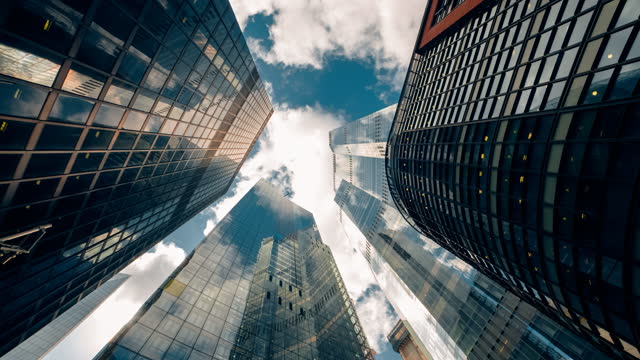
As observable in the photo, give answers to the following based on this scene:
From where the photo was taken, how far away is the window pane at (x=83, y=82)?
10953 millimetres

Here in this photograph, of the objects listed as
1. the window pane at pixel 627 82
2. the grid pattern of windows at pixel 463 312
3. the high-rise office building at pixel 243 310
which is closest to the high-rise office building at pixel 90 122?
the high-rise office building at pixel 243 310

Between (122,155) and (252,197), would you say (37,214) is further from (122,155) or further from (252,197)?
(252,197)

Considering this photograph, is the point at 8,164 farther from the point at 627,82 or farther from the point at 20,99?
the point at 627,82

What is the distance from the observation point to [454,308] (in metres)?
48.7

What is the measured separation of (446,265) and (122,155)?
60.5 meters

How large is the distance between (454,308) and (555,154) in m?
44.9

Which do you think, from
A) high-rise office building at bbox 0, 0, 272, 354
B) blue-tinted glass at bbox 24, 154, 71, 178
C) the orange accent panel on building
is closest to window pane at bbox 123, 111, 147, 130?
high-rise office building at bbox 0, 0, 272, 354

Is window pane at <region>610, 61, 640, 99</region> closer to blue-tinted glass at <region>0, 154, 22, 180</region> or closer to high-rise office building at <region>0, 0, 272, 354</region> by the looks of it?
high-rise office building at <region>0, 0, 272, 354</region>

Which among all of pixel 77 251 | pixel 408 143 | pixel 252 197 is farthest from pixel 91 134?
pixel 252 197

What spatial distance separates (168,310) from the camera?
2711cm

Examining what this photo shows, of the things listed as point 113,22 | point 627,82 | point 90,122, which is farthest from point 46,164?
point 627,82

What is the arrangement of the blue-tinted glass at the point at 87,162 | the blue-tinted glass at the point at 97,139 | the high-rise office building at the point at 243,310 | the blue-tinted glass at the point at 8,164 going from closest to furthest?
the blue-tinted glass at the point at 8,164, the blue-tinted glass at the point at 97,139, the blue-tinted glass at the point at 87,162, the high-rise office building at the point at 243,310

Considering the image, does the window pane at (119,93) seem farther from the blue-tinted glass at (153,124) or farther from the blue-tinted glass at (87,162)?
the blue-tinted glass at (87,162)

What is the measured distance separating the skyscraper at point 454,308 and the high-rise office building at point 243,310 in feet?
58.7
